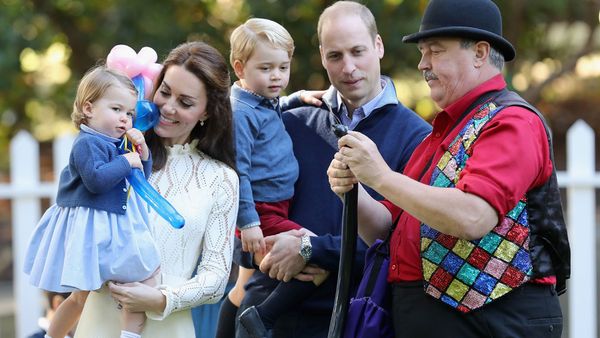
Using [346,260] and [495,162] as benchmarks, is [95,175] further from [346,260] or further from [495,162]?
[495,162]

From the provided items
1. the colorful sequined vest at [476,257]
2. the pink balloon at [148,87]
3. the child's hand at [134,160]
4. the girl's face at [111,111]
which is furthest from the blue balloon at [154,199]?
the colorful sequined vest at [476,257]

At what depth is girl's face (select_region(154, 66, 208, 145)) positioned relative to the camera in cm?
311

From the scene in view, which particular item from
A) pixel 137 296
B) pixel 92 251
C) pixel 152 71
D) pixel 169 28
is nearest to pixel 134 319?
pixel 137 296

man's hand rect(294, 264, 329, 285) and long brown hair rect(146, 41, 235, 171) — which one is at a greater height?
long brown hair rect(146, 41, 235, 171)

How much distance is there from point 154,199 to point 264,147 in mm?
577

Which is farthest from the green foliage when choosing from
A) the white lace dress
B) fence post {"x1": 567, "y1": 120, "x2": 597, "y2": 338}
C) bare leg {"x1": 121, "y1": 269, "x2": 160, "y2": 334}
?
bare leg {"x1": 121, "y1": 269, "x2": 160, "y2": 334}

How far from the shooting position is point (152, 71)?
10.4ft

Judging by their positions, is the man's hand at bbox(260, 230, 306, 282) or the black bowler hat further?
the man's hand at bbox(260, 230, 306, 282)

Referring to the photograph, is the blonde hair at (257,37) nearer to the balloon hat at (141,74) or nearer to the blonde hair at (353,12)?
the blonde hair at (353,12)

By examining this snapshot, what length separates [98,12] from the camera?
25.7 feet

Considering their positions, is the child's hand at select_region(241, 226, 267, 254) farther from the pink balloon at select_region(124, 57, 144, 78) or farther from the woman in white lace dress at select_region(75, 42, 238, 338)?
the pink balloon at select_region(124, 57, 144, 78)

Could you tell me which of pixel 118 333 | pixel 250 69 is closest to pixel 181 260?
pixel 118 333

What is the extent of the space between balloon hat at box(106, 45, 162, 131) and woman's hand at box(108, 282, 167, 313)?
19.6 inches

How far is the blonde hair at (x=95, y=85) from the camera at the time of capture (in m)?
2.96
